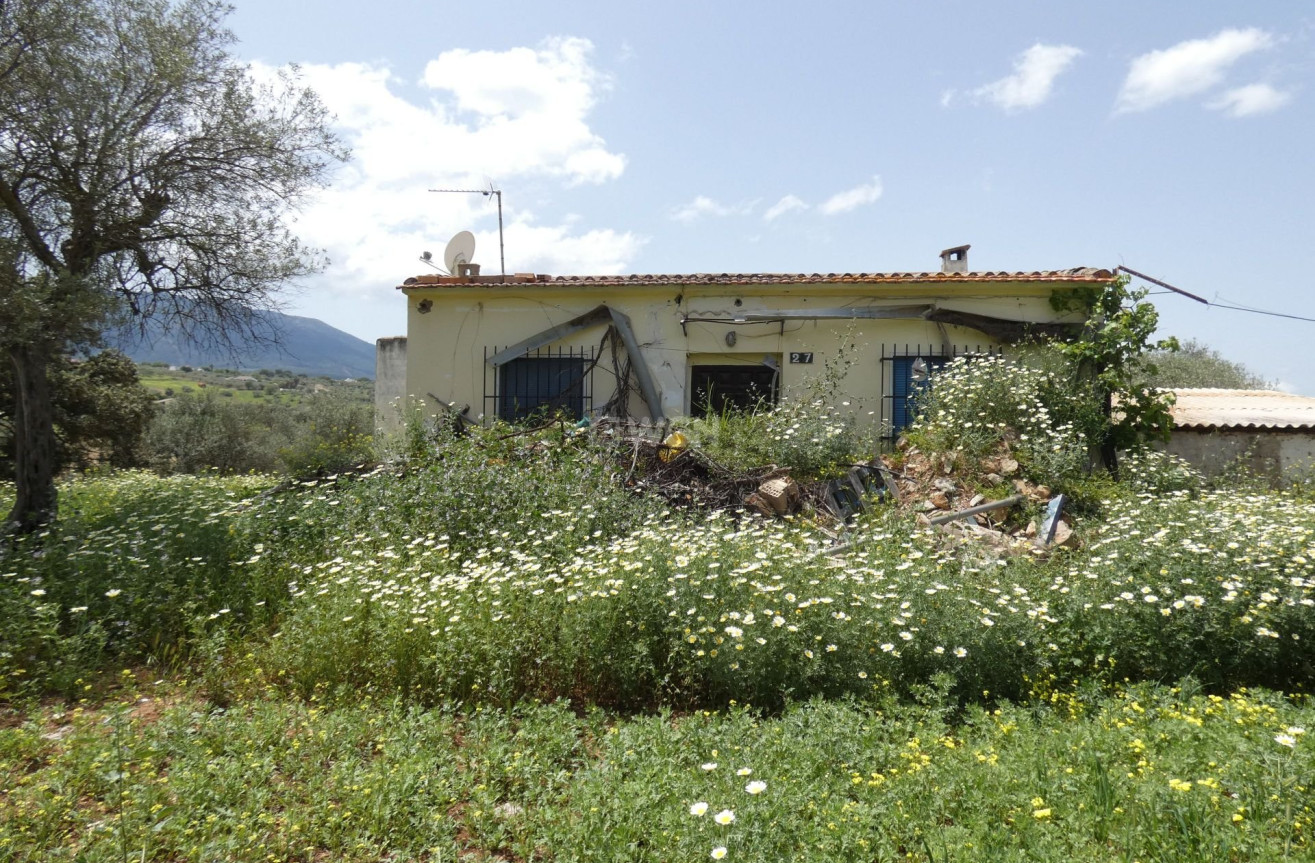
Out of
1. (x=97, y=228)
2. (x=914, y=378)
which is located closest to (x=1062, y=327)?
(x=914, y=378)

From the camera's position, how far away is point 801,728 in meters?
3.53

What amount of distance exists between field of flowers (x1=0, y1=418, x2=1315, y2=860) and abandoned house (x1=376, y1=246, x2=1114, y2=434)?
4497 millimetres

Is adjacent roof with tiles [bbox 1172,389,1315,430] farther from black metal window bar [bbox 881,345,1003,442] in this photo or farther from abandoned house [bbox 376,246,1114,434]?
black metal window bar [bbox 881,345,1003,442]

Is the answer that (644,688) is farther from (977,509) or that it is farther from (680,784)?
(977,509)

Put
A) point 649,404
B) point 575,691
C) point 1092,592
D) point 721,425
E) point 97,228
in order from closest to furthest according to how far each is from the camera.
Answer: point 575,691 < point 1092,592 < point 97,228 < point 721,425 < point 649,404

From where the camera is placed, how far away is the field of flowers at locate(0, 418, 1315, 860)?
2.78 metres

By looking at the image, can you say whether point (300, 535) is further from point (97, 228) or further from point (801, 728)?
point (801, 728)

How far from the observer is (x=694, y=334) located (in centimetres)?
1118

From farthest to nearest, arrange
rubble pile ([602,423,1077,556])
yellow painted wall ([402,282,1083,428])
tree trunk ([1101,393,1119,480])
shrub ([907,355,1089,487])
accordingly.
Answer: yellow painted wall ([402,282,1083,428]) → tree trunk ([1101,393,1119,480]) → shrub ([907,355,1089,487]) → rubble pile ([602,423,1077,556])

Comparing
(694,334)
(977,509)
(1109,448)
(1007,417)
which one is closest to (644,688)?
(977,509)

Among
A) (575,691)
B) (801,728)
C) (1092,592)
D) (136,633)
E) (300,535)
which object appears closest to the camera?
(801,728)

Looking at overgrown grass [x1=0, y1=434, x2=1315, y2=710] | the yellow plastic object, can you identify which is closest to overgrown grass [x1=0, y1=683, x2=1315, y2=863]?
overgrown grass [x1=0, y1=434, x2=1315, y2=710]

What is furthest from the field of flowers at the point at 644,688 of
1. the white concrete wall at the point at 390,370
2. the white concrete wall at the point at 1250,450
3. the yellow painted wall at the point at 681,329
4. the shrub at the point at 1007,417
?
the white concrete wall at the point at 390,370

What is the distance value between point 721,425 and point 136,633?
241 inches
